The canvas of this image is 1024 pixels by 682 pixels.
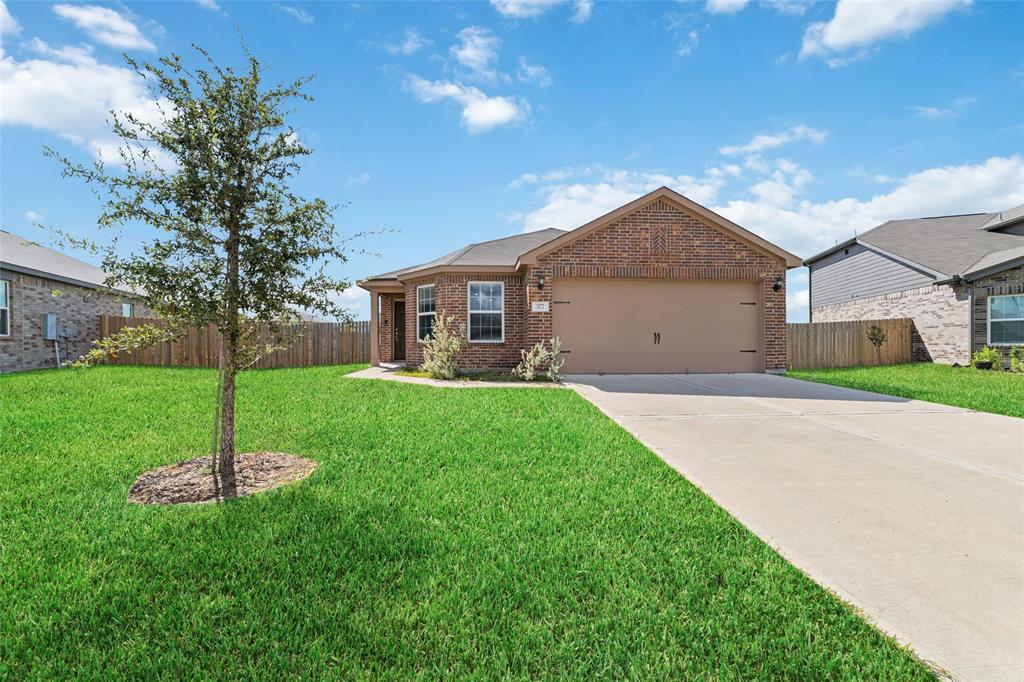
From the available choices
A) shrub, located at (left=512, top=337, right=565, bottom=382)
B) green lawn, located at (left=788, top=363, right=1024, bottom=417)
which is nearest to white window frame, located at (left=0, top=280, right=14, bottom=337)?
shrub, located at (left=512, top=337, right=565, bottom=382)

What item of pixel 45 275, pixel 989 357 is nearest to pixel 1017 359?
pixel 989 357

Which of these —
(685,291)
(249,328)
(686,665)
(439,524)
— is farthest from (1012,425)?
(249,328)

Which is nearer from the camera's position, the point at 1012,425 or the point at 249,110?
the point at 249,110

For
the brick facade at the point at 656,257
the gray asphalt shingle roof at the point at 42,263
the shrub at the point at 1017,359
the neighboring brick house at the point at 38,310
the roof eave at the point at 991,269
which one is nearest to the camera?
the brick facade at the point at 656,257

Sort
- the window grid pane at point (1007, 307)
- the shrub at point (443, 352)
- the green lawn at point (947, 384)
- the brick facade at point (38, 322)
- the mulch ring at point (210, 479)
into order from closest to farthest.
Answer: the mulch ring at point (210, 479), the green lawn at point (947, 384), the shrub at point (443, 352), the window grid pane at point (1007, 307), the brick facade at point (38, 322)

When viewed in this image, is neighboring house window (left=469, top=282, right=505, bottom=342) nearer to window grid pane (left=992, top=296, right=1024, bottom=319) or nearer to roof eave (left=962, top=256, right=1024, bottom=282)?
roof eave (left=962, top=256, right=1024, bottom=282)

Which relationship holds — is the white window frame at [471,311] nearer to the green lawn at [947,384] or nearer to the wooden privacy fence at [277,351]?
the wooden privacy fence at [277,351]

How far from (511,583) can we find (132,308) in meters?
23.6

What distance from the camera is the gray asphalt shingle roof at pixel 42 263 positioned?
560 inches

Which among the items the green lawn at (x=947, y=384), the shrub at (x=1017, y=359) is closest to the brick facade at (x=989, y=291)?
the shrub at (x=1017, y=359)

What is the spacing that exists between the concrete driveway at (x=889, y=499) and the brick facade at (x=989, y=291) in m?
9.35

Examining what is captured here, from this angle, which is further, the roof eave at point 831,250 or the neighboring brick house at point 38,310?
the roof eave at point 831,250

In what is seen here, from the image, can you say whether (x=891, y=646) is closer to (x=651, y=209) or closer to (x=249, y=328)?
(x=249, y=328)

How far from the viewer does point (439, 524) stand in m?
3.33
